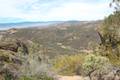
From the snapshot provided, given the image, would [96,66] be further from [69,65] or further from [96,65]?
[69,65]

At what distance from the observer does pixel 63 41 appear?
153875 millimetres

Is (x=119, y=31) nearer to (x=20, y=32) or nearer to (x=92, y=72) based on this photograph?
(x=92, y=72)

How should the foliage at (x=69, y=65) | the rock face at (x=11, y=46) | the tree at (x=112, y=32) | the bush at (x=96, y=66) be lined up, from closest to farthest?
the tree at (x=112, y=32) < the bush at (x=96, y=66) < the rock face at (x=11, y=46) < the foliage at (x=69, y=65)

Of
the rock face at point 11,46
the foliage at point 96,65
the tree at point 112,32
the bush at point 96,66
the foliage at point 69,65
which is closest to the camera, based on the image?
the tree at point 112,32

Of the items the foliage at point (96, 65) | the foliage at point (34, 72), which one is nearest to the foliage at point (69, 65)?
the foliage at point (96, 65)

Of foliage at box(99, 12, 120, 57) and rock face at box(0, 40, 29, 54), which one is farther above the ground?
foliage at box(99, 12, 120, 57)

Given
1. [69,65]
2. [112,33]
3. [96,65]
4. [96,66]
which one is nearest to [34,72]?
[112,33]

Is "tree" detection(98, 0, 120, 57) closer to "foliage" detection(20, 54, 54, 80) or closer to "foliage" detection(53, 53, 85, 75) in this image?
"foliage" detection(20, 54, 54, 80)

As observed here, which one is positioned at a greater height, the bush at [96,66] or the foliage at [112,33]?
the foliage at [112,33]

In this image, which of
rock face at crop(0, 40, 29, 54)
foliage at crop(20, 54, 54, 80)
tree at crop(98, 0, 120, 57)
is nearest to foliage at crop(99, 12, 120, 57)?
tree at crop(98, 0, 120, 57)

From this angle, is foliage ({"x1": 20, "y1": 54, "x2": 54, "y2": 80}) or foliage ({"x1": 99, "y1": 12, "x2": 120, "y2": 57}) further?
foliage ({"x1": 20, "y1": 54, "x2": 54, "y2": 80})

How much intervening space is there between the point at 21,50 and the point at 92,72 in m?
6.98

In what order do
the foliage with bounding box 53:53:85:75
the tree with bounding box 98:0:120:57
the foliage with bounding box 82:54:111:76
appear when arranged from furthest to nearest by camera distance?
the foliage with bounding box 53:53:85:75 < the foliage with bounding box 82:54:111:76 < the tree with bounding box 98:0:120:57

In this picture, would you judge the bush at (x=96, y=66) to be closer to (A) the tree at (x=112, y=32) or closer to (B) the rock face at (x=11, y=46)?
(A) the tree at (x=112, y=32)
